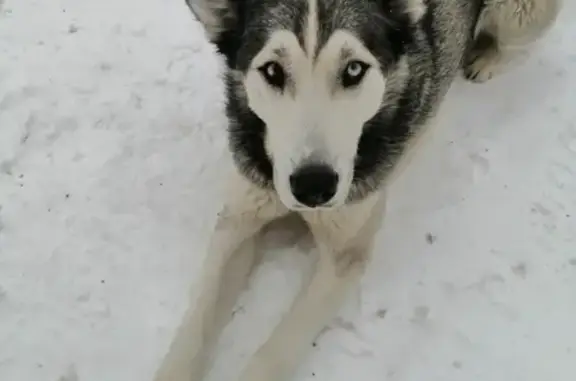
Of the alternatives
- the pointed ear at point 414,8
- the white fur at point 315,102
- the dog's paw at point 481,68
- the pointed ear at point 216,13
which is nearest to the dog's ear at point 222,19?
the pointed ear at point 216,13

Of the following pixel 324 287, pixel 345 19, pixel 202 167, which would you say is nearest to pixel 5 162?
pixel 202 167

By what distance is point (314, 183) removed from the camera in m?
2.16

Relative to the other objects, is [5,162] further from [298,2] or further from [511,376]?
[511,376]

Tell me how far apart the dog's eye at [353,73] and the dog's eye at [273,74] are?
0.57 ft

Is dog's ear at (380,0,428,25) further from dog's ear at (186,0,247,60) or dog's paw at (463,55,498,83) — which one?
dog's paw at (463,55,498,83)

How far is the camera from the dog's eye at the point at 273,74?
83.4 inches

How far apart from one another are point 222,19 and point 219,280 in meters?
0.94

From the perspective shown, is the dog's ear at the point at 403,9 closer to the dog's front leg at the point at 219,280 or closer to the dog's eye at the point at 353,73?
the dog's eye at the point at 353,73

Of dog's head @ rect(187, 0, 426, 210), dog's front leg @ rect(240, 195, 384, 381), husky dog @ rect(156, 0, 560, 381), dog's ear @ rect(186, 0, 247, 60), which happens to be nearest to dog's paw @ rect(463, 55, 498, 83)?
husky dog @ rect(156, 0, 560, 381)

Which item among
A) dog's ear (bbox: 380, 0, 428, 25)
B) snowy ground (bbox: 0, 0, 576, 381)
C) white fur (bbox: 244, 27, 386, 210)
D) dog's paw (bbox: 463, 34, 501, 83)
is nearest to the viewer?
white fur (bbox: 244, 27, 386, 210)

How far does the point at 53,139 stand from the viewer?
3.24 meters

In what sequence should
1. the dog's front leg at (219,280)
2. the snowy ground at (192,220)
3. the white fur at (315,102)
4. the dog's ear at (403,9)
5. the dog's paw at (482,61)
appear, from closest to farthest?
the white fur at (315,102) → the dog's ear at (403,9) → the dog's front leg at (219,280) → the snowy ground at (192,220) → the dog's paw at (482,61)

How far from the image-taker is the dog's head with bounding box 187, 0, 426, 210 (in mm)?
2080

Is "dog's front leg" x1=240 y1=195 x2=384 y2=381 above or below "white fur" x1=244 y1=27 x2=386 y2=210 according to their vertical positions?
below
